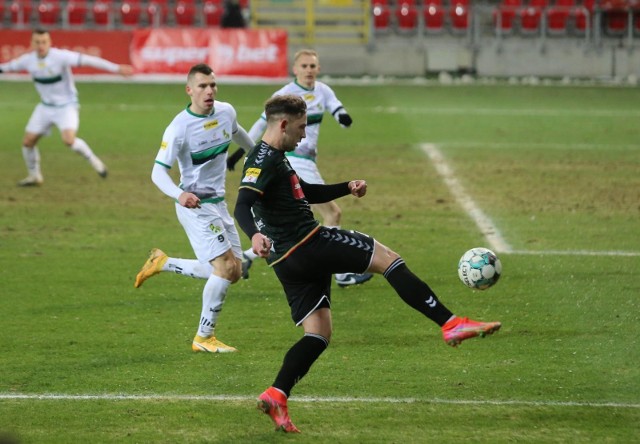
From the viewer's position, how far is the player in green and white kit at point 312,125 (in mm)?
11805

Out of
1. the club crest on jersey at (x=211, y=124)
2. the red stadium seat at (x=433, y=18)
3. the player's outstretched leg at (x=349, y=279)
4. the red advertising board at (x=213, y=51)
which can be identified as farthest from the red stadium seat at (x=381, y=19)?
the club crest on jersey at (x=211, y=124)

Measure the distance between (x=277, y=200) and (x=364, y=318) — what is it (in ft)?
9.90

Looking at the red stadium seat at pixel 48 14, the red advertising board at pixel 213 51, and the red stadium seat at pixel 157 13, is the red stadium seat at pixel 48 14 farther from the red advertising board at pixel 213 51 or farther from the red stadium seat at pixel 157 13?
the red advertising board at pixel 213 51

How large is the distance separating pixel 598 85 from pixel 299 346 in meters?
27.2

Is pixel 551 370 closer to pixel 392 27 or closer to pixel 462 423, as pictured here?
pixel 462 423

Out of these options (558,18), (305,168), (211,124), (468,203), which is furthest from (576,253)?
(558,18)

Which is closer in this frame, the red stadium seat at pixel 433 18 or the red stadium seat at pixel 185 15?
the red stadium seat at pixel 433 18

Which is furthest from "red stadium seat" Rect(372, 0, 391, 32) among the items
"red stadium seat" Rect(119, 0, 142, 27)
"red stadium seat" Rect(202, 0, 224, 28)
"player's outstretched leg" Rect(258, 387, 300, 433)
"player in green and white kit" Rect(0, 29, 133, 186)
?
"player's outstretched leg" Rect(258, 387, 300, 433)

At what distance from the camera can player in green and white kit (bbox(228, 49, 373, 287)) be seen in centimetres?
1180

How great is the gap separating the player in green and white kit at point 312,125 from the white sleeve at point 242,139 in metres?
1.63

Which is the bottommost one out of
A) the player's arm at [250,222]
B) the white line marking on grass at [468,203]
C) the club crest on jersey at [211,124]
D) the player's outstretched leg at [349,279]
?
the white line marking on grass at [468,203]

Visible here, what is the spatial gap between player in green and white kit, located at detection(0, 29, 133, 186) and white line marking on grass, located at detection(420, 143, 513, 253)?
529 centimetres

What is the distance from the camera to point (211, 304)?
934 cm

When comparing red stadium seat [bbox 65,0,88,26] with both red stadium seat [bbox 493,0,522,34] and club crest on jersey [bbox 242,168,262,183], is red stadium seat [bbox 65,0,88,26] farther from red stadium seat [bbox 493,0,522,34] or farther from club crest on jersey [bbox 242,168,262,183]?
club crest on jersey [bbox 242,168,262,183]
